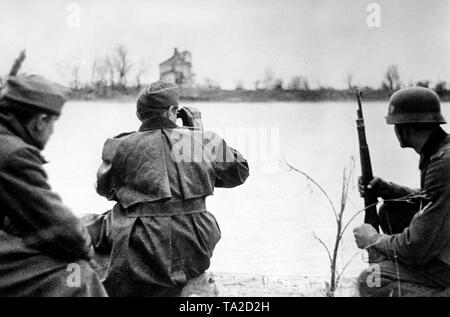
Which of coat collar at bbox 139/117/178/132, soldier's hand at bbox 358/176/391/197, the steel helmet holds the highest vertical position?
the steel helmet

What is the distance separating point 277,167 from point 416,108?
56.8 inches

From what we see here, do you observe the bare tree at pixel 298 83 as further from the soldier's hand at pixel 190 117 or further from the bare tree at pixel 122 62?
the bare tree at pixel 122 62

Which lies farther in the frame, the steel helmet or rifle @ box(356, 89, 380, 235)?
rifle @ box(356, 89, 380, 235)

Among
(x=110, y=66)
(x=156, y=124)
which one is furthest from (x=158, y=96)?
(x=110, y=66)

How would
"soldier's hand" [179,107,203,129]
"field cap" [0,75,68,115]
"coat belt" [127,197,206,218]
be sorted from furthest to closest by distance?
"soldier's hand" [179,107,203,129]
"coat belt" [127,197,206,218]
"field cap" [0,75,68,115]

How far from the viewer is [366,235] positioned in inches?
140

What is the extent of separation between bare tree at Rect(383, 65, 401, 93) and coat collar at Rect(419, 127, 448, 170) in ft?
3.00

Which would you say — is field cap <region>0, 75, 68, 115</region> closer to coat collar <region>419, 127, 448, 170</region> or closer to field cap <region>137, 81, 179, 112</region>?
field cap <region>137, 81, 179, 112</region>

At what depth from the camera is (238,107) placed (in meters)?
4.71

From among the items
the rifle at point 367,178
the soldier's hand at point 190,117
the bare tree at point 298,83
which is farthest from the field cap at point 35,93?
the bare tree at point 298,83

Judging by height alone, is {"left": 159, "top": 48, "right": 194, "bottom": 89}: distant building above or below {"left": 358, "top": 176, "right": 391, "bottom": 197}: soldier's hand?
above

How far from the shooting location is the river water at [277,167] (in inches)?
180

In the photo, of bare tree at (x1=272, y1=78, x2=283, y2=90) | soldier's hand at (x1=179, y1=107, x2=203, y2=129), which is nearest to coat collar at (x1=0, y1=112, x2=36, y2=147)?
soldier's hand at (x1=179, y1=107, x2=203, y2=129)

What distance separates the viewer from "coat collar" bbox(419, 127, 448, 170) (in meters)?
3.42
